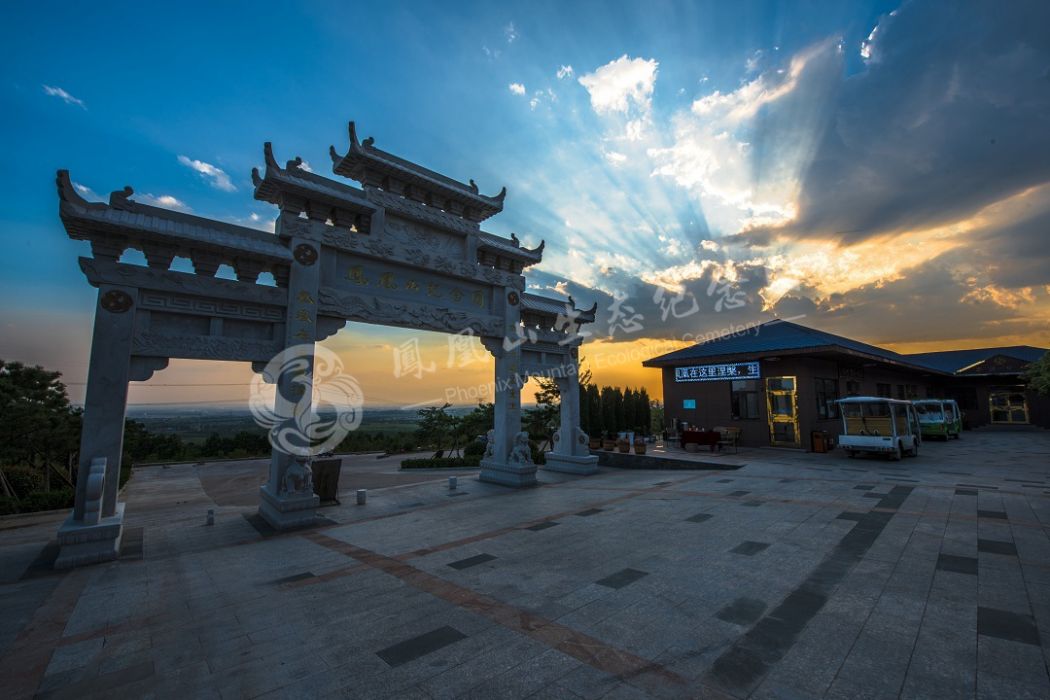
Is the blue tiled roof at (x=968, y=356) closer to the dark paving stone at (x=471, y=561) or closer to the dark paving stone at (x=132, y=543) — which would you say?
the dark paving stone at (x=471, y=561)

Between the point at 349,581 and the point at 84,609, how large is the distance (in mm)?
2955

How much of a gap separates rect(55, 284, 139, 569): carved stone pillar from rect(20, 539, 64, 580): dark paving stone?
0.60 ft

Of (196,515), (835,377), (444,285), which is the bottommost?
(196,515)

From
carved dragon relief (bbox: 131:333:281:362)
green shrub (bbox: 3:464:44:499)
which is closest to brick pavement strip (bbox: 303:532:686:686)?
carved dragon relief (bbox: 131:333:281:362)

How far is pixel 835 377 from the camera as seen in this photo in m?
22.3

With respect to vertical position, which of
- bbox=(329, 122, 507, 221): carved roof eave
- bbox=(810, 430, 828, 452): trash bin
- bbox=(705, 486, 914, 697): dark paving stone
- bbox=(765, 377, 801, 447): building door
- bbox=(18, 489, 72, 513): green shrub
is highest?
bbox=(329, 122, 507, 221): carved roof eave

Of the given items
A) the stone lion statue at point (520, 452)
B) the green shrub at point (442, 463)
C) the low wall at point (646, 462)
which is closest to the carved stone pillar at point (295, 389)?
the stone lion statue at point (520, 452)

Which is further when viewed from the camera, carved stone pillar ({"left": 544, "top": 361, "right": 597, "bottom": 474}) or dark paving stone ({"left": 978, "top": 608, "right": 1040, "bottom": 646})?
carved stone pillar ({"left": 544, "top": 361, "right": 597, "bottom": 474})

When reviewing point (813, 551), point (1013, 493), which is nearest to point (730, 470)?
point (1013, 493)

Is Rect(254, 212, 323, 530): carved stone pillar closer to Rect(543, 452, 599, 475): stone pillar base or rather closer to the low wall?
Rect(543, 452, 599, 475): stone pillar base

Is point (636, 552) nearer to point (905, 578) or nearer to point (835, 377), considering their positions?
point (905, 578)

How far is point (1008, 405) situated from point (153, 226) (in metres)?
53.2

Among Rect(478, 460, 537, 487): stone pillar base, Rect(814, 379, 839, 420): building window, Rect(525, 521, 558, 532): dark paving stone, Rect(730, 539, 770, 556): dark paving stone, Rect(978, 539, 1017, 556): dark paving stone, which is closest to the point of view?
Rect(978, 539, 1017, 556): dark paving stone

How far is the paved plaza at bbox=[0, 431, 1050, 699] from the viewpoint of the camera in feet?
11.3
